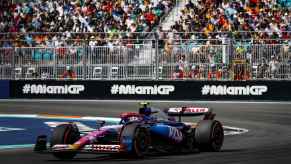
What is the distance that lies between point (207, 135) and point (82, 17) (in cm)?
2409

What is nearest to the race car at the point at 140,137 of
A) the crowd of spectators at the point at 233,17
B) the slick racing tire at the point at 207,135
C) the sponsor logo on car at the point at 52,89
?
the slick racing tire at the point at 207,135

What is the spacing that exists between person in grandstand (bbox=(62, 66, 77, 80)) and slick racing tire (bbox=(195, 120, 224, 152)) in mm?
17563

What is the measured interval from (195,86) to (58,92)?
604 centimetres

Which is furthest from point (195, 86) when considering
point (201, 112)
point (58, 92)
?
point (201, 112)

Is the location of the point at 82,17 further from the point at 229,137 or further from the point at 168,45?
the point at 229,137

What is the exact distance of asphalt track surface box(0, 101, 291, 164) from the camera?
39.9 ft

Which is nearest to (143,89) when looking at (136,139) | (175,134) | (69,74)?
(69,74)

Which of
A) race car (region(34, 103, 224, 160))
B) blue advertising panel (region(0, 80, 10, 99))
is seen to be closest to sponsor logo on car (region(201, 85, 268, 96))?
blue advertising panel (region(0, 80, 10, 99))

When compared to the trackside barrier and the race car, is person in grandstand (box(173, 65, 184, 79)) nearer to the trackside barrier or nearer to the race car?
the trackside barrier

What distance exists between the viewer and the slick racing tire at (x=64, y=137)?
1216cm

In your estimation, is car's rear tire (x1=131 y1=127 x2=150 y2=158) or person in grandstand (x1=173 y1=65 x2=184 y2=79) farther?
person in grandstand (x1=173 y1=65 x2=184 y2=79)

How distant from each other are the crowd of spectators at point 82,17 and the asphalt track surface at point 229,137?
553cm

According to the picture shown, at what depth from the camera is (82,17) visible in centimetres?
3666

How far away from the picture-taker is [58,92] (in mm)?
31922
